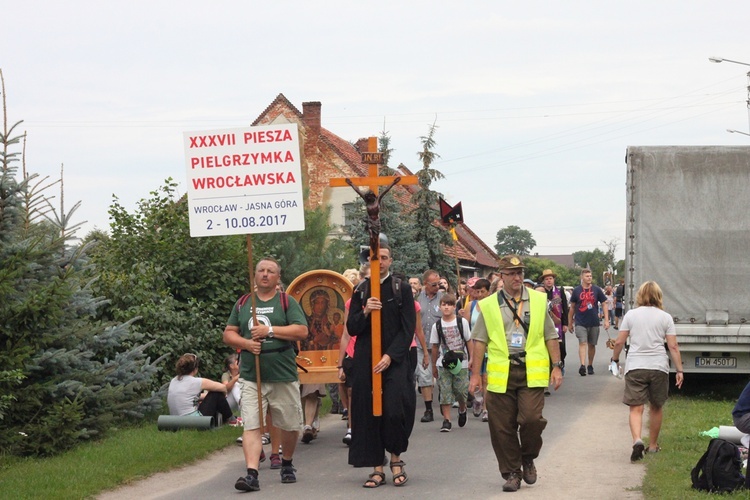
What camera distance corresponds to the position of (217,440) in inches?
502

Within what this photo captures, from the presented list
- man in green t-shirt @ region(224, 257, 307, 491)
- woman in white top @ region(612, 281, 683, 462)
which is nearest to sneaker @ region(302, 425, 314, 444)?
man in green t-shirt @ region(224, 257, 307, 491)

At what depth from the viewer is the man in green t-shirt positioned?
10008 millimetres

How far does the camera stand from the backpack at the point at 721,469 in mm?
9133

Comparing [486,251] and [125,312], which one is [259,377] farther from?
[486,251]

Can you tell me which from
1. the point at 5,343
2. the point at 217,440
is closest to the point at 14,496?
the point at 5,343

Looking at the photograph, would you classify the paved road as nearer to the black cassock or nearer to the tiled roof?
the black cassock

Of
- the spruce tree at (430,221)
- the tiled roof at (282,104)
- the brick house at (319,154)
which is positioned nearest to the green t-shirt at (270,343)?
the spruce tree at (430,221)

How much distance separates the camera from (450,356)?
14547 mm

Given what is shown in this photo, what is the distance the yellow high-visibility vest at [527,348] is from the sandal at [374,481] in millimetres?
1198

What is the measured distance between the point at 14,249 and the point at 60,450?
2.02 m

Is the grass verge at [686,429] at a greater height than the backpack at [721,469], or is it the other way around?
the backpack at [721,469]

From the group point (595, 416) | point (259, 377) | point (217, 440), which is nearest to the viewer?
point (259, 377)

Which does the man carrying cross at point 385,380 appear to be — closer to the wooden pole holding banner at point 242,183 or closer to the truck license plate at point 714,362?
the wooden pole holding banner at point 242,183

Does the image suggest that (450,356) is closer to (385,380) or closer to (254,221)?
(385,380)
